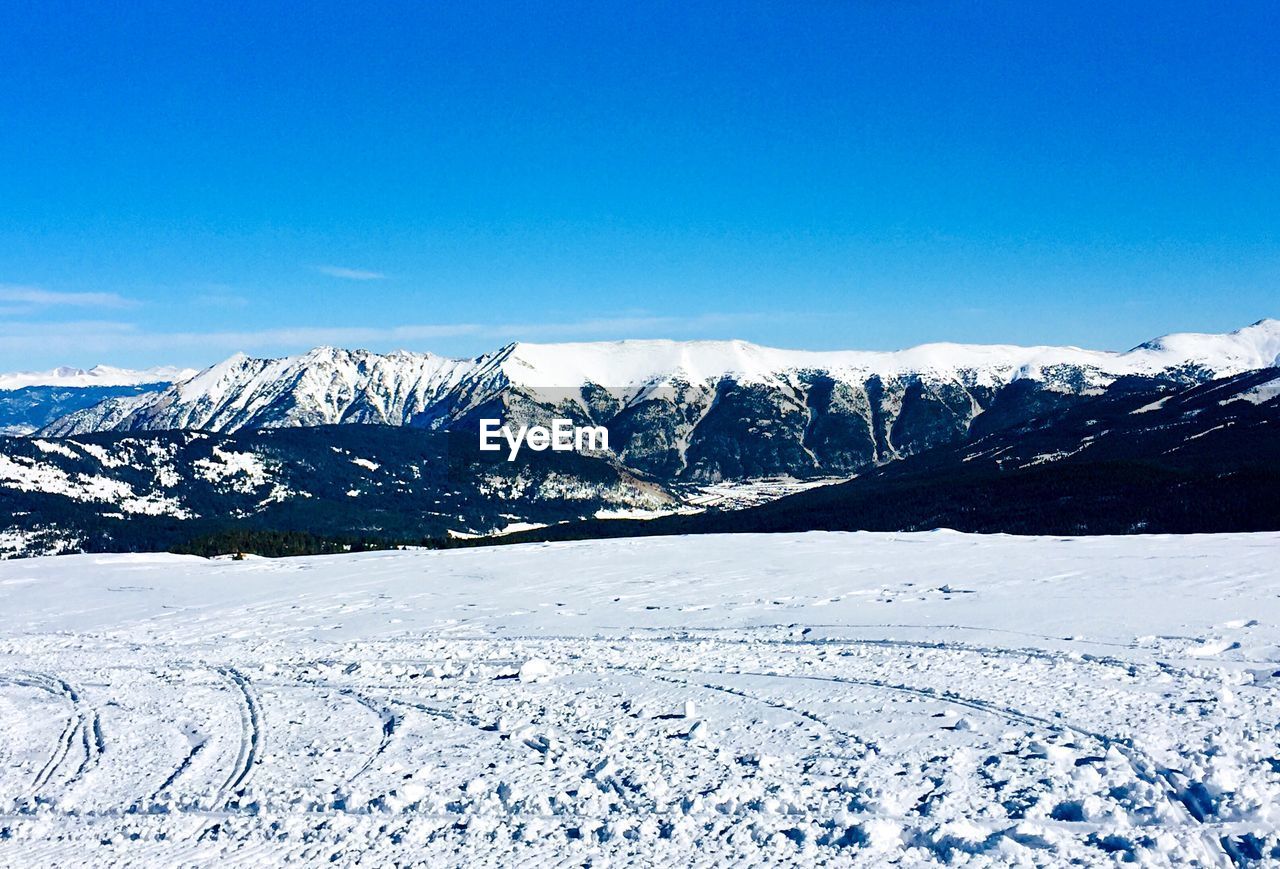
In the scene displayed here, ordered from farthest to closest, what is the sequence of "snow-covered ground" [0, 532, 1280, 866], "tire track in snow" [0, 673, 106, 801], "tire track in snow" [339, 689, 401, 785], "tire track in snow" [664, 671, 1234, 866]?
"tire track in snow" [0, 673, 106, 801], "tire track in snow" [339, 689, 401, 785], "snow-covered ground" [0, 532, 1280, 866], "tire track in snow" [664, 671, 1234, 866]

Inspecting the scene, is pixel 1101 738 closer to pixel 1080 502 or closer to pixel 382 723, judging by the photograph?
pixel 382 723

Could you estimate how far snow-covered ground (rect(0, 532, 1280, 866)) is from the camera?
9086 millimetres

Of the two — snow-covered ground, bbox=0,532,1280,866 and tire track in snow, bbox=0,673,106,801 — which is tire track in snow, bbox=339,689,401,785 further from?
tire track in snow, bbox=0,673,106,801

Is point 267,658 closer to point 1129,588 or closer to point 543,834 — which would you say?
point 543,834

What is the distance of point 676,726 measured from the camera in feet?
41.7

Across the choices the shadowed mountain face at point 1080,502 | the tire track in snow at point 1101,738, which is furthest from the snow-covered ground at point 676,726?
the shadowed mountain face at point 1080,502

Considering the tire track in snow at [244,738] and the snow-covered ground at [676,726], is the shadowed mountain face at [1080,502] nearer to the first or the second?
the snow-covered ground at [676,726]

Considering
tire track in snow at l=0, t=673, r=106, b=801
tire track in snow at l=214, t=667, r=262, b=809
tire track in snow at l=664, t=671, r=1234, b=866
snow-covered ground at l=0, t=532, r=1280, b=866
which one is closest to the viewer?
tire track in snow at l=664, t=671, r=1234, b=866

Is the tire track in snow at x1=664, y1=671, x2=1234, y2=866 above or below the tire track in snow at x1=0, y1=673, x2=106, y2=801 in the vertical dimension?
above

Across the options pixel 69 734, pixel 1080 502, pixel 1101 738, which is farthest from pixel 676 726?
pixel 1080 502

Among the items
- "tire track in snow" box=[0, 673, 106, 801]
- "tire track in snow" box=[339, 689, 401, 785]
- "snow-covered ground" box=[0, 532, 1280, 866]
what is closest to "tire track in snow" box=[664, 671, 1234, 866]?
"snow-covered ground" box=[0, 532, 1280, 866]

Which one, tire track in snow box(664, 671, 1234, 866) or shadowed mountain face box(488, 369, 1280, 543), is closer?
tire track in snow box(664, 671, 1234, 866)

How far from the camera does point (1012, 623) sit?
60.7 ft

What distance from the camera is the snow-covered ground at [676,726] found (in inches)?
358
